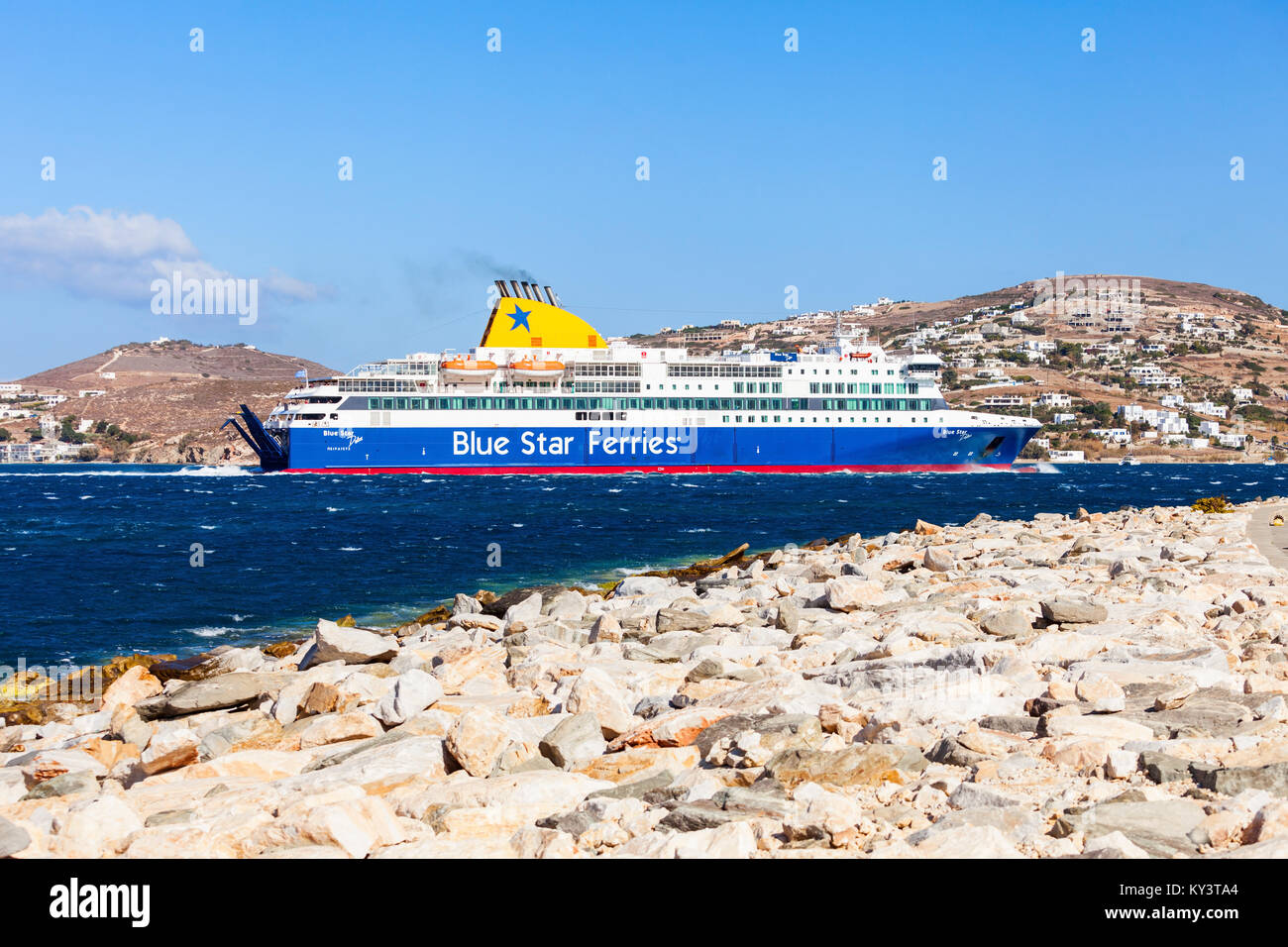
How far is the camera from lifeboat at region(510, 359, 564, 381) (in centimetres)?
7025

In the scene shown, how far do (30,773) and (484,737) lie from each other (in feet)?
10.9

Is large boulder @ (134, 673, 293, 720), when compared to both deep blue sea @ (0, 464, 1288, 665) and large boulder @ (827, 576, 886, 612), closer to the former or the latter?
large boulder @ (827, 576, 886, 612)

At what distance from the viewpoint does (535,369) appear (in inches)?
2768

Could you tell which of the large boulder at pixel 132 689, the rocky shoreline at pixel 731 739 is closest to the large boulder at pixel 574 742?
the rocky shoreline at pixel 731 739

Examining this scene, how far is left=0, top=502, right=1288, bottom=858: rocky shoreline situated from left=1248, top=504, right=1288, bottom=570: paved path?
3672 mm

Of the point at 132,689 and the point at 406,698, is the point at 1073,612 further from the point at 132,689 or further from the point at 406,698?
the point at 132,689

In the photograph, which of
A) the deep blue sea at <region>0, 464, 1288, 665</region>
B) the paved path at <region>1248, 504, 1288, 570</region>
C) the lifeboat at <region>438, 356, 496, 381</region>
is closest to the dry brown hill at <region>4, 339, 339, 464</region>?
the lifeboat at <region>438, 356, 496, 381</region>

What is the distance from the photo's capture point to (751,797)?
17.3 ft

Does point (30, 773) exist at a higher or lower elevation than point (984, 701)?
lower

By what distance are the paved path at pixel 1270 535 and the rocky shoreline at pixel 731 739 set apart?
367 cm

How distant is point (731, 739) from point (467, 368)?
214 feet

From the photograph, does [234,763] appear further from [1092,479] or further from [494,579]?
[1092,479]

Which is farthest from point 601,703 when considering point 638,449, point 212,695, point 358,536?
point 638,449

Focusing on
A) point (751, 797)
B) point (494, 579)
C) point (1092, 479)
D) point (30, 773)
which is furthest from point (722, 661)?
point (1092, 479)
